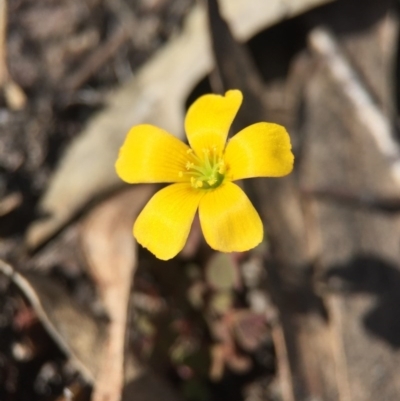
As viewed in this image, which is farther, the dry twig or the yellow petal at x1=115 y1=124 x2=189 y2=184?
the dry twig

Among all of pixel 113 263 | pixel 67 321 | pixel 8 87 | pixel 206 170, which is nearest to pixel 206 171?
pixel 206 170

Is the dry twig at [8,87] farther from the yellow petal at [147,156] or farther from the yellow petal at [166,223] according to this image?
the yellow petal at [166,223]

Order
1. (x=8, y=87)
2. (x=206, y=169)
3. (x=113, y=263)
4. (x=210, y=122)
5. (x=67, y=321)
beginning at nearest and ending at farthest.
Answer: (x=210, y=122) < (x=206, y=169) < (x=67, y=321) < (x=113, y=263) < (x=8, y=87)

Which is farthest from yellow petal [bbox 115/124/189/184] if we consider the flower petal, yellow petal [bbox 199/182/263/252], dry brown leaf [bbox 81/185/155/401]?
dry brown leaf [bbox 81/185/155/401]

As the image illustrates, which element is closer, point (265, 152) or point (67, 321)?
point (265, 152)

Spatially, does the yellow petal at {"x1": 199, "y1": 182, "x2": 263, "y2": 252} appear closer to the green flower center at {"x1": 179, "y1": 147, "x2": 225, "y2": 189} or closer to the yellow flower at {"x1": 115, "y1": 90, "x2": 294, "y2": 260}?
the yellow flower at {"x1": 115, "y1": 90, "x2": 294, "y2": 260}

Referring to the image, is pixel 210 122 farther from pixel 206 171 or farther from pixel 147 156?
pixel 147 156

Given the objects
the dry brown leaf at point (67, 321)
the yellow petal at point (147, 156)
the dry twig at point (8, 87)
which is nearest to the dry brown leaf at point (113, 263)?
the dry brown leaf at point (67, 321)
